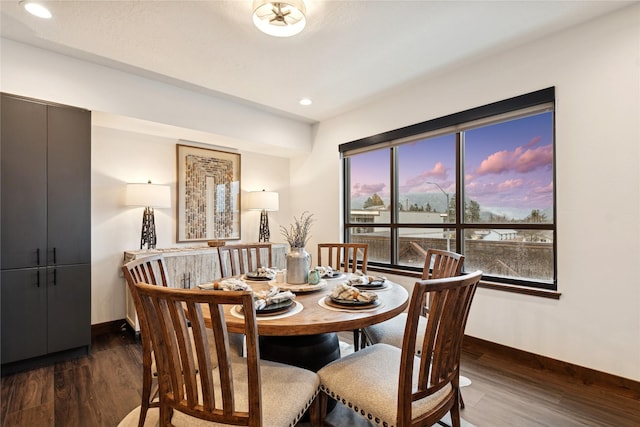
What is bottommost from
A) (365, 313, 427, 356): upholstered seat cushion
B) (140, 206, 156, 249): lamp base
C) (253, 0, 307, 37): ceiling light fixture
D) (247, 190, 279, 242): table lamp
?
(365, 313, 427, 356): upholstered seat cushion

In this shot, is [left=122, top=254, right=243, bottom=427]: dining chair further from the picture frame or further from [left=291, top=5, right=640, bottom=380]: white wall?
[left=291, top=5, right=640, bottom=380]: white wall

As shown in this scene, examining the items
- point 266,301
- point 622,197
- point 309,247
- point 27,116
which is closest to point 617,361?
point 622,197

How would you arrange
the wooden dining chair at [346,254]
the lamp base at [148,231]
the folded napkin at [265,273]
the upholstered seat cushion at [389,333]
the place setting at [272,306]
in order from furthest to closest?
the lamp base at [148,231] < the wooden dining chair at [346,254] < the folded napkin at [265,273] < the upholstered seat cushion at [389,333] < the place setting at [272,306]

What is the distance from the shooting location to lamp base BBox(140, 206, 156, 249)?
3.41 metres

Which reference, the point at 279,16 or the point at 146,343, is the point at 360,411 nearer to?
the point at 146,343

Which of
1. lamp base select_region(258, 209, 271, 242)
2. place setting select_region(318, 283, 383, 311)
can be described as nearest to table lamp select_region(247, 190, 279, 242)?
lamp base select_region(258, 209, 271, 242)

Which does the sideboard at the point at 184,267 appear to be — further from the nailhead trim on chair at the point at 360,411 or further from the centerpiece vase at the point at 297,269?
the nailhead trim on chair at the point at 360,411

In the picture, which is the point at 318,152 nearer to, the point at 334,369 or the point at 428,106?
the point at 428,106

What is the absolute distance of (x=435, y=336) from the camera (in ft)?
4.12

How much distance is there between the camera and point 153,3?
200 cm

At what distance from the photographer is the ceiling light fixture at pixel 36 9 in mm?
2000

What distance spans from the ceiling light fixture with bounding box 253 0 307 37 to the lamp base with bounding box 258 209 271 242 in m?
2.73

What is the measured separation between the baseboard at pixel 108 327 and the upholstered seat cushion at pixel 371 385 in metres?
2.93

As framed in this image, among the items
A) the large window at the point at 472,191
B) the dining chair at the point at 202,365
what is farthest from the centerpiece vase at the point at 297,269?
the large window at the point at 472,191
